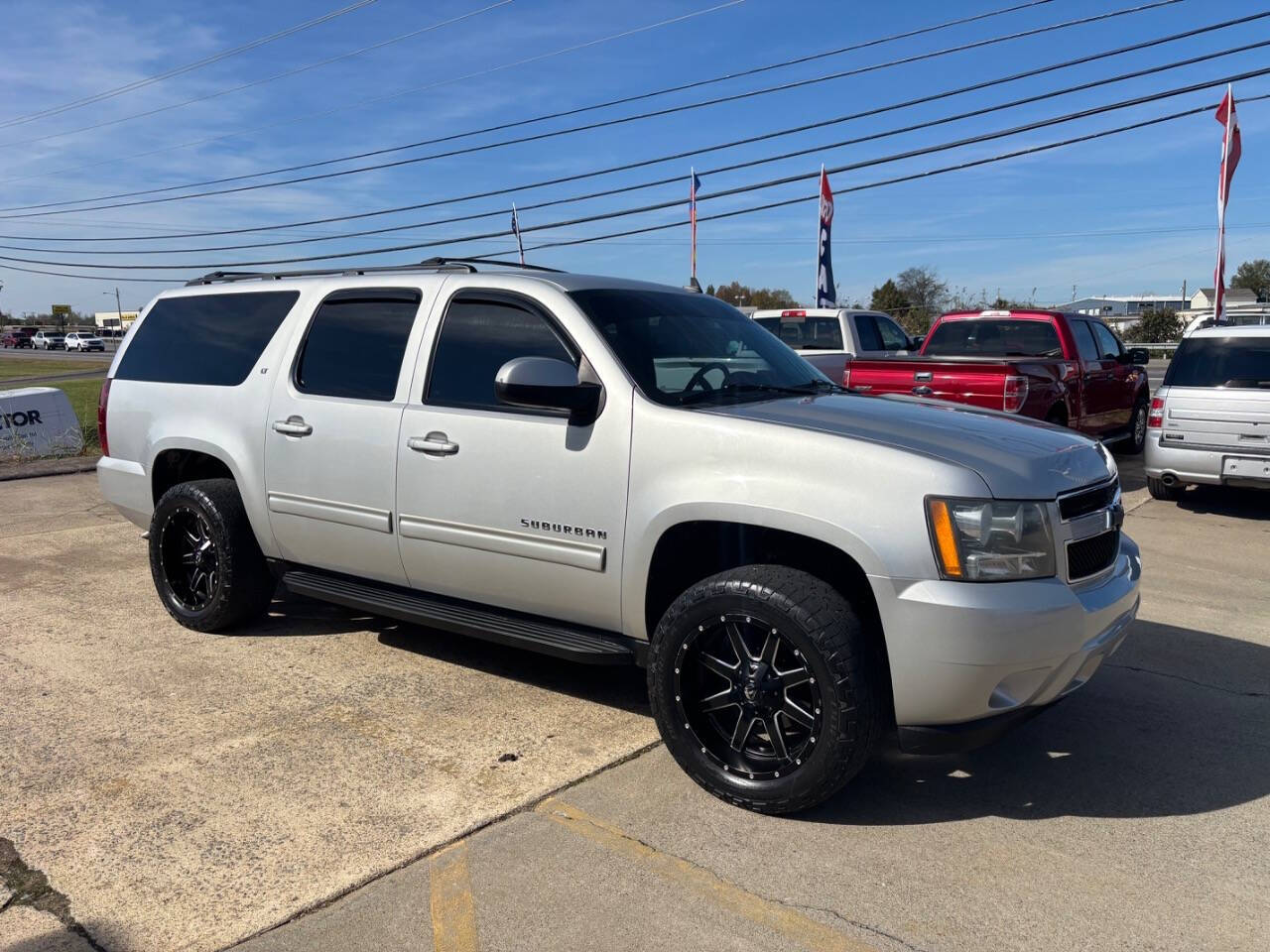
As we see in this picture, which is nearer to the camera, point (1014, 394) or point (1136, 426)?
point (1014, 394)

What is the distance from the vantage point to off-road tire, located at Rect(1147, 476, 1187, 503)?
10.1 meters

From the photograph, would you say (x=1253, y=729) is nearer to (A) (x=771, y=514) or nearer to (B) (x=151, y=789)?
(A) (x=771, y=514)

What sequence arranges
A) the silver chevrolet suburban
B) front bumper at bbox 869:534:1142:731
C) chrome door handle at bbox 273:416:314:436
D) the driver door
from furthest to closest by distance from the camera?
chrome door handle at bbox 273:416:314:436
the driver door
the silver chevrolet suburban
front bumper at bbox 869:534:1142:731

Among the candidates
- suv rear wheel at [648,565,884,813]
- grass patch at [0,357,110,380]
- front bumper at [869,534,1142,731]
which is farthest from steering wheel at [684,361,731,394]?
grass patch at [0,357,110,380]

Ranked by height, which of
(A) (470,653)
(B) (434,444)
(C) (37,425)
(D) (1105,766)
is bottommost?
(D) (1105,766)

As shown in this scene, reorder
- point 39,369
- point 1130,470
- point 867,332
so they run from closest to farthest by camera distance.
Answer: point 1130,470 < point 867,332 < point 39,369

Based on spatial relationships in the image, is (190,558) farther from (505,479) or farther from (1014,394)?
(1014,394)

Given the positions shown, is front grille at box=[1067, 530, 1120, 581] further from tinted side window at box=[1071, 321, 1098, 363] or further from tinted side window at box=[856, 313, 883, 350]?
tinted side window at box=[856, 313, 883, 350]

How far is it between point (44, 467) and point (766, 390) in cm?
992

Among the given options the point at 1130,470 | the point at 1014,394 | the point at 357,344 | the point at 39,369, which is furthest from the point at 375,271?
the point at 39,369

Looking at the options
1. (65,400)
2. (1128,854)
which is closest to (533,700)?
(1128,854)

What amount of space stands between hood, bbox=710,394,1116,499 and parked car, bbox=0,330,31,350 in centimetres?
8884

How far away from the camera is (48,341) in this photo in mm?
78438

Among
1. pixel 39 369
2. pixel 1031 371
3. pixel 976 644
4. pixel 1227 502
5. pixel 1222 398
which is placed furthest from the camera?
pixel 39 369
